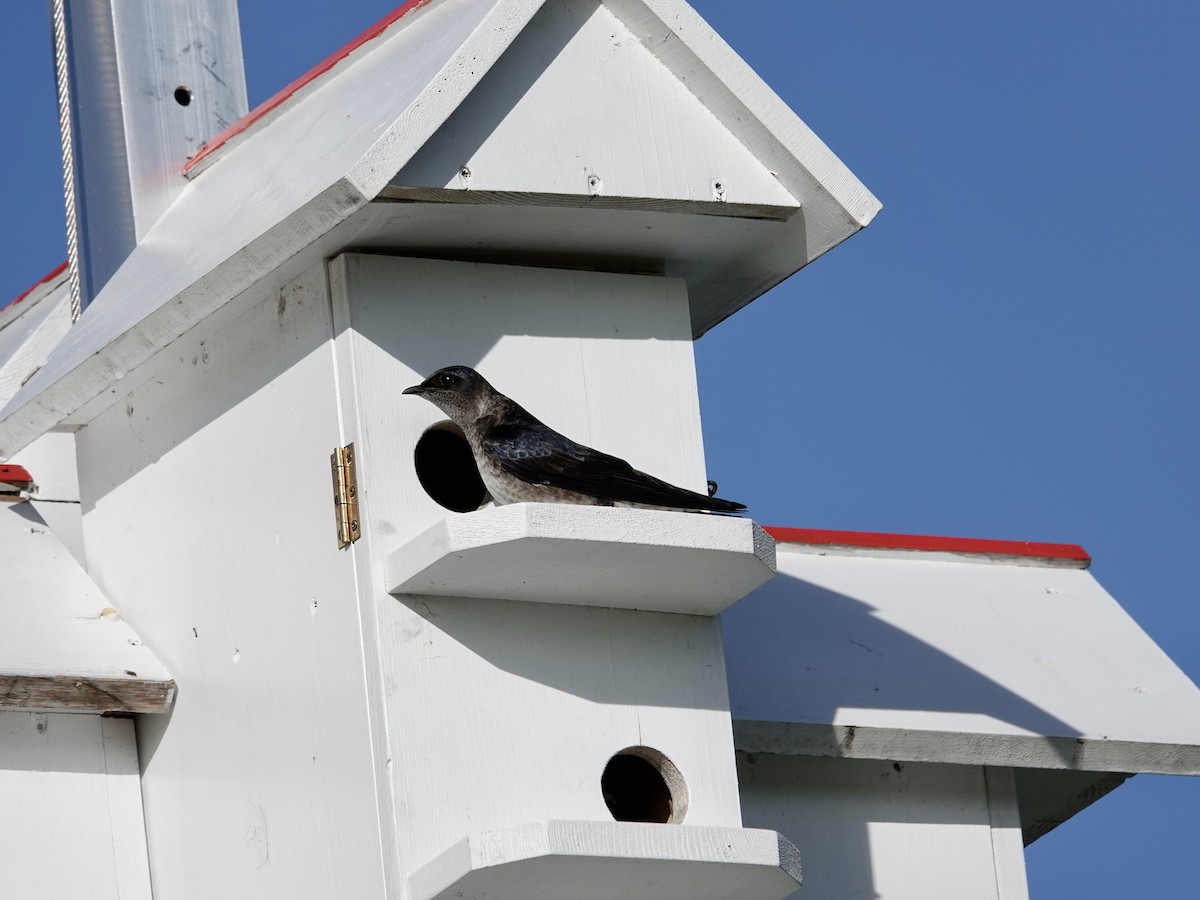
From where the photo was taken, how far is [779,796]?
18.6 ft

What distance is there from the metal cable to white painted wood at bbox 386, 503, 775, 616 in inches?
63.0

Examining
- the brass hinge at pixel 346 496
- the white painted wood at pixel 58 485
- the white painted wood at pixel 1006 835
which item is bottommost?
the white painted wood at pixel 1006 835

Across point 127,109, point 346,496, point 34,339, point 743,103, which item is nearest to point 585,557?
point 346,496

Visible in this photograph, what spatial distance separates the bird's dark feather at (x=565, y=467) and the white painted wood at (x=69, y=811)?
1.12m

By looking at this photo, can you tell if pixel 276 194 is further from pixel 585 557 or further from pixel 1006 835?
pixel 1006 835

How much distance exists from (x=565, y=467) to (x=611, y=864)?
80 centimetres

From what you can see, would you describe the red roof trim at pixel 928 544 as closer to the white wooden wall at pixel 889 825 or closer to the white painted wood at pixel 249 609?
the white wooden wall at pixel 889 825

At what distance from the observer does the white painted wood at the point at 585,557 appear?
4637 millimetres

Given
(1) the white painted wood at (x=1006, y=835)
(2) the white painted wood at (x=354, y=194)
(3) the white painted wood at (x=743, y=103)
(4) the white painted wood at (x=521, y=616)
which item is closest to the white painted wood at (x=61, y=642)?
(2) the white painted wood at (x=354, y=194)

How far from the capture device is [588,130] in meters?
5.11

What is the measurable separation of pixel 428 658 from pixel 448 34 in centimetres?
128

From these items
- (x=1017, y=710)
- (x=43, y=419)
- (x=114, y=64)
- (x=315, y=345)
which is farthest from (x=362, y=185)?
(x=1017, y=710)

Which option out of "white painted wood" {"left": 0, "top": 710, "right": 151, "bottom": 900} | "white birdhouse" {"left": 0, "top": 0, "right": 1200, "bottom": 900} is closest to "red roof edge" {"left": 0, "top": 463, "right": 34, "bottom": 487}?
"white birdhouse" {"left": 0, "top": 0, "right": 1200, "bottom": 900}

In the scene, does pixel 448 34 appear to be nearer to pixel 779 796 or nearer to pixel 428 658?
pixel 428 658
